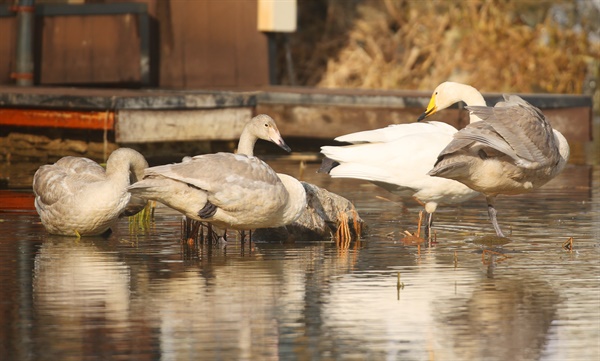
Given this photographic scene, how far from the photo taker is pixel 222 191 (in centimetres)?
894

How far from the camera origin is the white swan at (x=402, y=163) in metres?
10.2

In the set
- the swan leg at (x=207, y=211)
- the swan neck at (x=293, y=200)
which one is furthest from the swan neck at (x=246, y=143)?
the swan leg at (x=207, y=211)

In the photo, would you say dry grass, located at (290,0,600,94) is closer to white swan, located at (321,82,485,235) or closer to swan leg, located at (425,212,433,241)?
white swan, located at (321,82,485,235)

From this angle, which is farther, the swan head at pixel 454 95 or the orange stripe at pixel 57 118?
the orange stripe at pixel 57 118

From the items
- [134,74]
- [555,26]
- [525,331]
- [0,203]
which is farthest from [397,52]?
[525,331]

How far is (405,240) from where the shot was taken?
977cm

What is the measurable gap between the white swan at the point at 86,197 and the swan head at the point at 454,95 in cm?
280

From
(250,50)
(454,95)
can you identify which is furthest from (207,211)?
(250,50)

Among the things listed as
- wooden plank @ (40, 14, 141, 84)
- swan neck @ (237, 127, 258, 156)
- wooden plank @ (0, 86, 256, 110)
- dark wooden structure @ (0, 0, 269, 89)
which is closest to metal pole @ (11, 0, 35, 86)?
dark wooden structure @ (0, 0, 269, 89)

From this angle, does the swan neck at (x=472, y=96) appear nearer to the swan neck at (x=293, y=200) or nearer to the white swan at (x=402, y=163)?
the white swan at (x=402, y=163)

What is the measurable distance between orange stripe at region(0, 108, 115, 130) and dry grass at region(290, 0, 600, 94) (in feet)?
25.4

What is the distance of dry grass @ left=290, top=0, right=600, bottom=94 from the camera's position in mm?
21969

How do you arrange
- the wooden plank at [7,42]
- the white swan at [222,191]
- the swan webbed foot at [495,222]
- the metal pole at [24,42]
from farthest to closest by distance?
the wooden plank at [7,42], the metal pole at [24,42], the swan webbed foot at [495,222], the white swan at [222,191]

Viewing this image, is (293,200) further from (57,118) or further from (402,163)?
(57,118)
